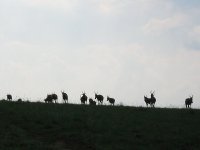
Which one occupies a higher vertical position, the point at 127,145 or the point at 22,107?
the point at 22,107

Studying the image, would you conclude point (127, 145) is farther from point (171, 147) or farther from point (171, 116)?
point (171, 116)

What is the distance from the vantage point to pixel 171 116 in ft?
132

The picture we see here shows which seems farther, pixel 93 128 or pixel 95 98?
pixel 95 98

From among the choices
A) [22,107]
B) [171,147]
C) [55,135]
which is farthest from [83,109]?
[171,147]

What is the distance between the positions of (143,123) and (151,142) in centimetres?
444

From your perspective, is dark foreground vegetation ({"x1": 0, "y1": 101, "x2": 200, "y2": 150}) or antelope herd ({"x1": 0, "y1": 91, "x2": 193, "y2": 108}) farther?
antelope herd ({"x1": 0, "y1": 91, "x2": 193, "y2": 108})

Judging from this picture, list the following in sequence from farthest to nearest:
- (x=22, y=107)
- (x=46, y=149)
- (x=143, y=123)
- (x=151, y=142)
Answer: (x=22, y=107), (x=143, y=123), (x=151, y=142), (x=46, y=149)

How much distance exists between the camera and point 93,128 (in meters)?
34.5

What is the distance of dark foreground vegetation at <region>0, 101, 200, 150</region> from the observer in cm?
3142

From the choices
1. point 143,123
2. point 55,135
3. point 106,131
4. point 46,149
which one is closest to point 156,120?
point 143,123

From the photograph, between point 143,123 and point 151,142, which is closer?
point 151,142

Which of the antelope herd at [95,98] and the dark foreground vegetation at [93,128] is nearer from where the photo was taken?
the dark foreground vegetation at [93,128]

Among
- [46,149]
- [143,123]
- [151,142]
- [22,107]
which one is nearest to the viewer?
[46,149]

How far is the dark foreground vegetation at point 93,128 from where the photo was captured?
31422 millimetres
